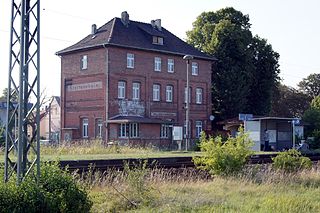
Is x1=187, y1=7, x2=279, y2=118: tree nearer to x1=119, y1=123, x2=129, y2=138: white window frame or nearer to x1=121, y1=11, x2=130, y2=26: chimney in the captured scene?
x1=121, y1=11, x2=130, y2=26: chimney

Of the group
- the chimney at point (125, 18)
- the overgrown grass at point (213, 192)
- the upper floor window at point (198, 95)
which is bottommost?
the overgrown grass at point (213, 192)

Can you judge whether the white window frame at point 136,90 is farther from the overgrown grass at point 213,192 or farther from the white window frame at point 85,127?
the overgrown grass at point 213,192

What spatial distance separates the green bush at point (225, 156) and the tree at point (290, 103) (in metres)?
60.1

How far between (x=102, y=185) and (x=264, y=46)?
5236 centimetres

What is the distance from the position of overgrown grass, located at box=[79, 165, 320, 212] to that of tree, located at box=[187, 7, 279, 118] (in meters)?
41.5

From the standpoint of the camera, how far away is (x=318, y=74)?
270ft

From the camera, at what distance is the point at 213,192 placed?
46.3 ft

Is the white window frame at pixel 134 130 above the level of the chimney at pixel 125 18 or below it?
below

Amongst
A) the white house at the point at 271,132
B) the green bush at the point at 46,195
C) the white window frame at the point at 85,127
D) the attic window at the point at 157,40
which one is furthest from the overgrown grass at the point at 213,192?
the attic window at the point at 157,40

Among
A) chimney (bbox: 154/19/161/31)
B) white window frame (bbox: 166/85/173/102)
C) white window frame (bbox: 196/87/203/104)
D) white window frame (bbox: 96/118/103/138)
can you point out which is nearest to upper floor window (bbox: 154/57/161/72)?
white window frame (bbox: 166/85/173/102)

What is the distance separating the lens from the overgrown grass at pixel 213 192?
11.7 metres

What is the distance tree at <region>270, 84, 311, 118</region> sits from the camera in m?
77.3

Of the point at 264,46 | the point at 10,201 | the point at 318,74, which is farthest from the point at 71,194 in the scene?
the point at 318,74

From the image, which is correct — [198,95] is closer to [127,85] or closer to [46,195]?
[127,85]
